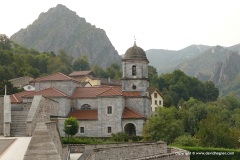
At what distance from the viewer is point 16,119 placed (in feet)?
77.7

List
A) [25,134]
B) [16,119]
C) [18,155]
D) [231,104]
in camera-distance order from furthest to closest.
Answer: [231,104] → [16,119] → [25,134] → [18,155]

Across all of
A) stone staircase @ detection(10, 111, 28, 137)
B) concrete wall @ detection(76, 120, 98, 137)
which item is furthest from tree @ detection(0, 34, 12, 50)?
stone staircase @ detection(10, 111, 28, 137)

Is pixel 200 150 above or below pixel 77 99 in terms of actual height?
below

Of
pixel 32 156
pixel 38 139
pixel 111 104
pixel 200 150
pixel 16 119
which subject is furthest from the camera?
pixel 111 104

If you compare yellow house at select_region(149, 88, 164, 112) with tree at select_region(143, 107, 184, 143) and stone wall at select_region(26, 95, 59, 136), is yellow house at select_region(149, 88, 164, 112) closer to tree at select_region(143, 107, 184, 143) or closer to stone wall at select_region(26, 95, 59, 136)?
tree at select_region(143, 107, 184, 143)

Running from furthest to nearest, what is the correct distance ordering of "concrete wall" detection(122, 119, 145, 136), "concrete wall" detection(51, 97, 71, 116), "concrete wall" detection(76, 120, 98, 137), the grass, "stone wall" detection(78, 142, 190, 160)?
"concrete wall" detection(51, 97, 71, 116), "concrete wall" detection(76, 120, 98, 137), "concrete wall" detection(122, 119, 145, 136), the grass, "stone wall" detection(78, 142, 190, 160)

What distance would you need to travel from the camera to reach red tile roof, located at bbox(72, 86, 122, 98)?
53.7 m

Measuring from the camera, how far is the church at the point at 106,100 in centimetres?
5247

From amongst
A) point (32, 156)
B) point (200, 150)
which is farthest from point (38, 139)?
point (200, 150)

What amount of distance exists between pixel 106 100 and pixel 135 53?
740 centimetres

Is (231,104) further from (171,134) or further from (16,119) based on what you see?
(16,119)

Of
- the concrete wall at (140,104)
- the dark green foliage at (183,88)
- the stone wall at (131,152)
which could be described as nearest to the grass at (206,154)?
the stone wall at (131,152)

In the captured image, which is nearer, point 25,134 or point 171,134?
point 25,134

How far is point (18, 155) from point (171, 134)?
30.3 meters
